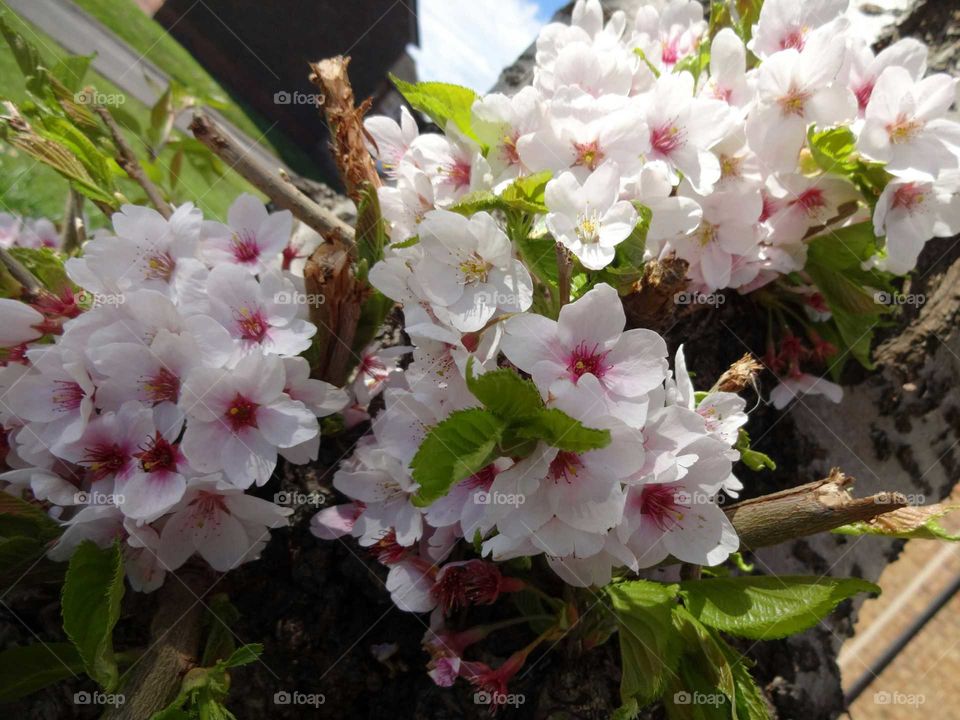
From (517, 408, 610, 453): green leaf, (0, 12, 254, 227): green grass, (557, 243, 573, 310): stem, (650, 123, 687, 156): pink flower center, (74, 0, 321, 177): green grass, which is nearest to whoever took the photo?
(517, 408, 610, 453): green leaf

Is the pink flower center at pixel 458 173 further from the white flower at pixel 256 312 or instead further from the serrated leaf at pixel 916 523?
the serrated leaf at pixel 916 523

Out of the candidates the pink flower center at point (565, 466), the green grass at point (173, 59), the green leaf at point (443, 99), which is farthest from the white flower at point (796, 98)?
the green grass at point (173, 59)

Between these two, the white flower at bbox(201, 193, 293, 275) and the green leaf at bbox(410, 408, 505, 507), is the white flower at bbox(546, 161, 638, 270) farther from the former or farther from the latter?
the white flower at bbox(201, 193, 293, 275)

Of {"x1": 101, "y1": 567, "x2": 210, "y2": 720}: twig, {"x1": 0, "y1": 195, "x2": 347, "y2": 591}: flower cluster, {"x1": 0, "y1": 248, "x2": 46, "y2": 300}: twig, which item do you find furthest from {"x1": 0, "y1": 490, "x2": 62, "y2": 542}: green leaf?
{"x1": 0, "y1": 248, "x2": 46, "y2": 300}: twig

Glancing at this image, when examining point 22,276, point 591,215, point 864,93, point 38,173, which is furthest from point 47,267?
point 38,173

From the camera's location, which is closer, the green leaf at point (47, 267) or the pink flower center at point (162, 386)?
the pink flower center at point (162, 386)

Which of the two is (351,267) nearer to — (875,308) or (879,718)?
(875,308)
